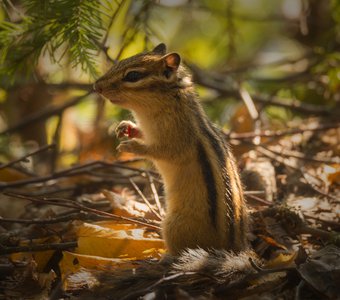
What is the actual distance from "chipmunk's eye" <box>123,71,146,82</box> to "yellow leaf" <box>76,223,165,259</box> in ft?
3.37

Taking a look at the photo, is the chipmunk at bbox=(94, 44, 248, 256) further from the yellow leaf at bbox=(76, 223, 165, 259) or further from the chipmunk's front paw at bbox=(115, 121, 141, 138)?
the yellow leaf at bbox=(76, 223, 165, 259)

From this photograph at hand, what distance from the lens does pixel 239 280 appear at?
98.7 inches

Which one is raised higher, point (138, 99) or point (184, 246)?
point (138, 99)

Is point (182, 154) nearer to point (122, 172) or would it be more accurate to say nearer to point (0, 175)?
point (122, 172)

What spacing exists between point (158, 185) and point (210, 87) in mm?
1661

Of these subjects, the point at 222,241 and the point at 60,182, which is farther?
the point at 60,182

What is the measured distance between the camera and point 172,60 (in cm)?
347

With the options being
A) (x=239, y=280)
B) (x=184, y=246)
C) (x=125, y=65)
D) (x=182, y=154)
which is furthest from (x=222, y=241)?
(x=125, y=65)

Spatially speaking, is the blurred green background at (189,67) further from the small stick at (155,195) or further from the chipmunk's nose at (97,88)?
the small stick at (155,195)

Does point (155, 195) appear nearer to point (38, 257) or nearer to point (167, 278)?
point (38, 257)


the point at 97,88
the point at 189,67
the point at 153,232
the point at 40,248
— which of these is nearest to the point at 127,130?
the point at 97,88

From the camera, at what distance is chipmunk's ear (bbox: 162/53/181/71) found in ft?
11.3

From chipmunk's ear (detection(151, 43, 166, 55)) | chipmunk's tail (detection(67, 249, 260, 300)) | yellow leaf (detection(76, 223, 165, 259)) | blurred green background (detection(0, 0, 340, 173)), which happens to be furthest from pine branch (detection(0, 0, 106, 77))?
chipmunk's tail (detection(67, 249, 260, 300))

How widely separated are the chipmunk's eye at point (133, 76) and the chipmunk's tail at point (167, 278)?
136 centimetres
